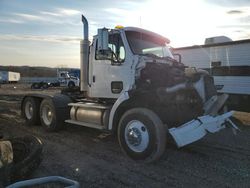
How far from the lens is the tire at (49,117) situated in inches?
381

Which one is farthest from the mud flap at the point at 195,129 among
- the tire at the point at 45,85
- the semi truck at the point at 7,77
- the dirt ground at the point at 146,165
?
the semi truck at the point at 7,77

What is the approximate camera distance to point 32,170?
5.83 meters

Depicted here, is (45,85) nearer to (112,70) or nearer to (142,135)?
(112,70)

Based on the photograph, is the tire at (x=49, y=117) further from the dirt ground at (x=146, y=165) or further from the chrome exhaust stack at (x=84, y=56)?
the chrome exhaust stack at (x=84, y=56)

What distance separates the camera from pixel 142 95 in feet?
24.0

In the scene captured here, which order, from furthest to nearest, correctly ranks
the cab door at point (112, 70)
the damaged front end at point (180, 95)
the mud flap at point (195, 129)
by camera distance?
the cab door at point (112, 70), the damaged front end at point (180, 95), the mud flap at point (195, 129)

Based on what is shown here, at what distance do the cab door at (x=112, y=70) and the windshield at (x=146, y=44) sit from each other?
0.77 ft

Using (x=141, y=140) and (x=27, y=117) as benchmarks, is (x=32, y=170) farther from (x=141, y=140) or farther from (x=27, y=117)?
(x=27, y=117)

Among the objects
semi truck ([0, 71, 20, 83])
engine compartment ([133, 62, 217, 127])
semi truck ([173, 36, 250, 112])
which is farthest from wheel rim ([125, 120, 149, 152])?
semi truck ([0, 71, 20, 83])

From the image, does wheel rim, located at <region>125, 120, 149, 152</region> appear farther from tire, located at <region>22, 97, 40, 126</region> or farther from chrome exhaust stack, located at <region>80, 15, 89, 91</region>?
tire, located at <region>22, 97, 40, 126</region>

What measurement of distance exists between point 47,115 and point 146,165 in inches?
180

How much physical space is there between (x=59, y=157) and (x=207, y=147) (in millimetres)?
3442

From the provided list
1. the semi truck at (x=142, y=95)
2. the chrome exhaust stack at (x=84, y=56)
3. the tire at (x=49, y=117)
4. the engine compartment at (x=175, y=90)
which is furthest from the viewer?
the tire at (x=49, y=117)

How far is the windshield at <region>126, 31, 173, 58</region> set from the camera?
316 inches
